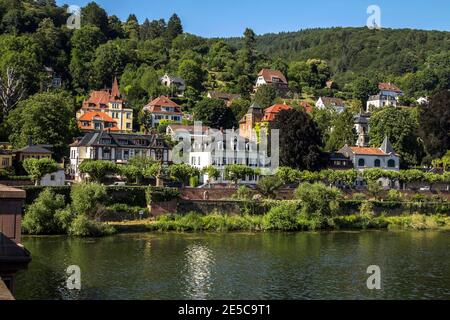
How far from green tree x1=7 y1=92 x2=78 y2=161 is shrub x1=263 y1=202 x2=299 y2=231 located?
27.4 meters

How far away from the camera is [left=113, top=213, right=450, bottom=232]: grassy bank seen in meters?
50.0

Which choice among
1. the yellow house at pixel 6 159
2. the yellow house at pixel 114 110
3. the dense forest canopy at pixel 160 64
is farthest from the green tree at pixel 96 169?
the yellow house at pixel 114 110

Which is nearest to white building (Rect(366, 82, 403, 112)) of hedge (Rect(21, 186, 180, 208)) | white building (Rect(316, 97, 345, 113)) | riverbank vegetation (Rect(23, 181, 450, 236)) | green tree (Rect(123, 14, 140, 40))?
white building (Rect(316, 97, 345, 113))

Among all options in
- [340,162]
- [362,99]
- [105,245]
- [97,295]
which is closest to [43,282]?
[97,295]

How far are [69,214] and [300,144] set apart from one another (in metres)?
31.1

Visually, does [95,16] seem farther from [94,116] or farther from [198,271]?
[198,271]

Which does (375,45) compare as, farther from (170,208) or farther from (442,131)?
(170,208)

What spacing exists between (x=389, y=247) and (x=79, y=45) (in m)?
88.0

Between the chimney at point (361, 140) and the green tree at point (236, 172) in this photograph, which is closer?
the green tree at point (236, 172)

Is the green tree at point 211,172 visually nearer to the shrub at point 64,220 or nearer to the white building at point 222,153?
the white building at point 222,153

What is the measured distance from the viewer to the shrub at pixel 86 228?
44375 mm

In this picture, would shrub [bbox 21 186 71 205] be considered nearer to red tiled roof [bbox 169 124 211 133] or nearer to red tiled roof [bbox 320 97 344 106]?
red tiled roof [bbox 169 124 211 133]

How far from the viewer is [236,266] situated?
34.5 metres

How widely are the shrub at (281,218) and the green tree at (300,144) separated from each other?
1639cm
